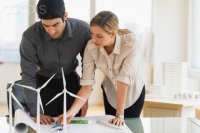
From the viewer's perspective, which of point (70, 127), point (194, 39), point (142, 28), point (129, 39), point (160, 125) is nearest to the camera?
point (70, 127)

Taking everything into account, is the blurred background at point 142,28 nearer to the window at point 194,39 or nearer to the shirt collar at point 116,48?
the window at point 194,39

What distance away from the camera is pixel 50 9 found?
4.39ft

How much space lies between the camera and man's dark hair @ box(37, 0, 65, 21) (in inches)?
52.5

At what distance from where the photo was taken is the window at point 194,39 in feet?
13.8

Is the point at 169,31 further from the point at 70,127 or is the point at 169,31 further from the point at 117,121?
the point at 70,127

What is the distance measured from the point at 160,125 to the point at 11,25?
3447mm

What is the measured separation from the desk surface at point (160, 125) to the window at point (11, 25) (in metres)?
3.08

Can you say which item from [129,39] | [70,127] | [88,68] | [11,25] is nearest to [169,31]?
[11,25]

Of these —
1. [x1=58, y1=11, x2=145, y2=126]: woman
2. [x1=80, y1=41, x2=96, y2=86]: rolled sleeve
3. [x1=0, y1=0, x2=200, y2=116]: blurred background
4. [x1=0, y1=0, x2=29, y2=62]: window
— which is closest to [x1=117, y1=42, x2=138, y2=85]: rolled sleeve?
[x1=58, y1=11, x2=145, y2=126]: woman

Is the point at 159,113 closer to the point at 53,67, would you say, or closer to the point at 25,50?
the point at 53,67

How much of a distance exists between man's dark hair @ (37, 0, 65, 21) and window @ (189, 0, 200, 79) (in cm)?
311

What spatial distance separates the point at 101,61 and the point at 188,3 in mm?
3135

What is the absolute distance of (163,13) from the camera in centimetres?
444

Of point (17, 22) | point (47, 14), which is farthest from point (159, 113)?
point (17, 22)
